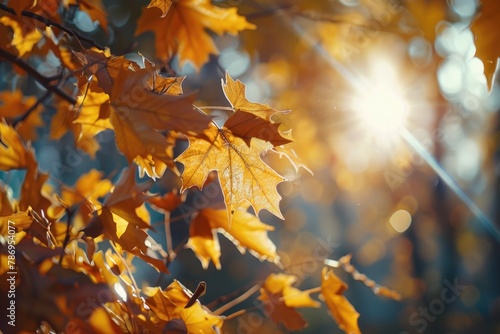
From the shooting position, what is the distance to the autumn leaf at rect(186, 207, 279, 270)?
3.41ft

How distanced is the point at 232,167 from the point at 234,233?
0.88 ft

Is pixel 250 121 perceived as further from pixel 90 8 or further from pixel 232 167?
pixel 90 8

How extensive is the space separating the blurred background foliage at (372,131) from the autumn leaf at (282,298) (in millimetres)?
86

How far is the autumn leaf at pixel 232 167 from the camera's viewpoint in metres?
0.80

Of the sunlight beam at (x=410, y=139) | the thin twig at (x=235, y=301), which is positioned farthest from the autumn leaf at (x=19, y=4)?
the sunlight beam at (x=410, y=139)

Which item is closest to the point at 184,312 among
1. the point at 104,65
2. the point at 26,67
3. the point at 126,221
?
the point at 126,221

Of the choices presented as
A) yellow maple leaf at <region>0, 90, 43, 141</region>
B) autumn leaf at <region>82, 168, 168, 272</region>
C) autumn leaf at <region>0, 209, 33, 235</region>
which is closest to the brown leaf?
autumn leaf at <region>82, 168, 168, 272</region>

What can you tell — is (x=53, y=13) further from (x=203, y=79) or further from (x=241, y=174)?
(x=203, y=79)

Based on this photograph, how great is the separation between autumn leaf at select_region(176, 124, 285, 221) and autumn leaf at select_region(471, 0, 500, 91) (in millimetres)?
389

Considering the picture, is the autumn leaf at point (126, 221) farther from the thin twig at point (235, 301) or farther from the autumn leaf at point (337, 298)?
the autumn leaf at point (337, 298)

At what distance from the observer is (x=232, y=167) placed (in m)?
0.82

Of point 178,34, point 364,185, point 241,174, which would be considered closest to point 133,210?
point 241,174

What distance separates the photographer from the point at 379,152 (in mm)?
3898

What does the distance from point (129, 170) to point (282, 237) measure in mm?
5983
